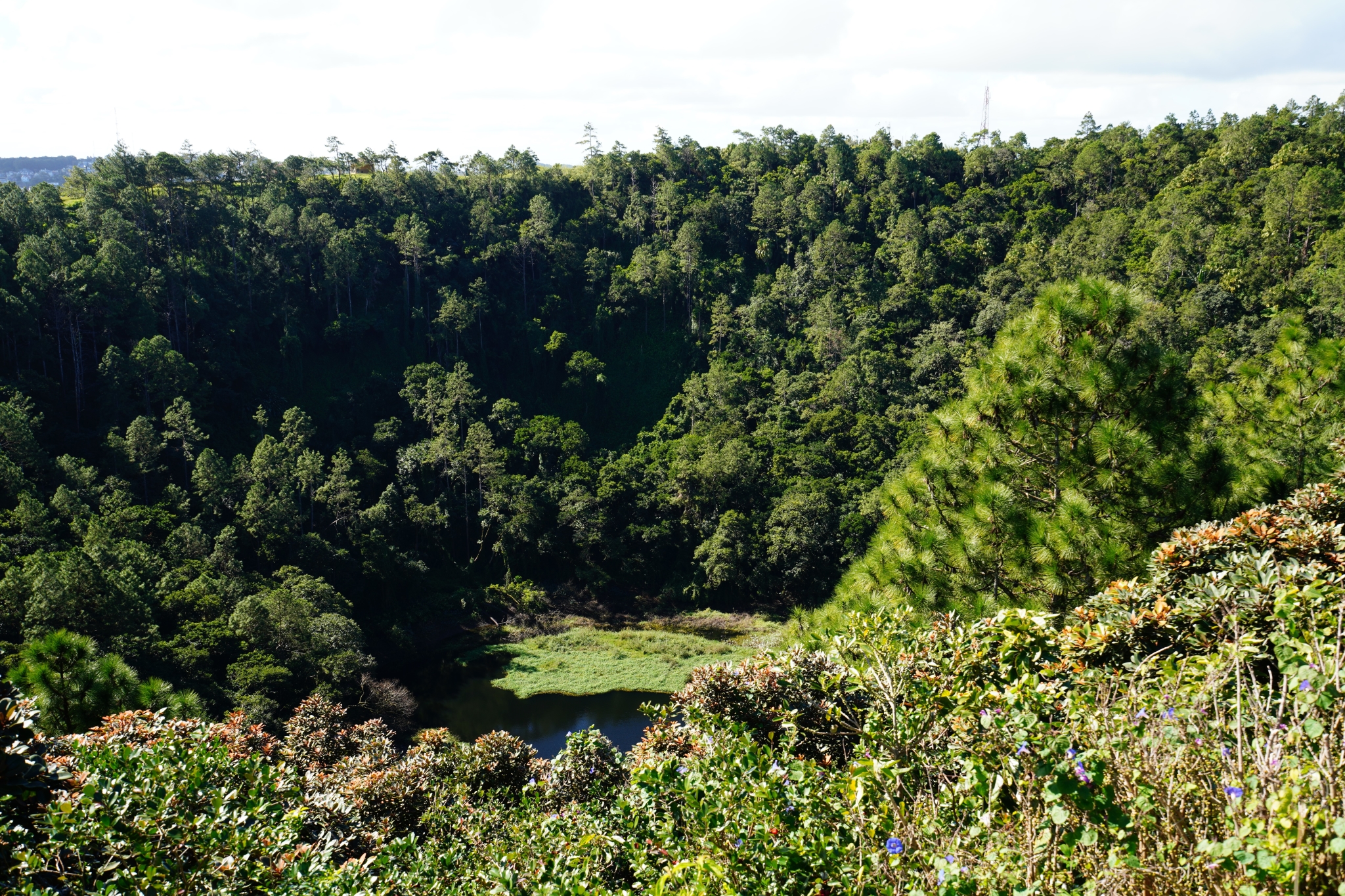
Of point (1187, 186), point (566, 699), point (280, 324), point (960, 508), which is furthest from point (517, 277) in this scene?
point (960, 508)

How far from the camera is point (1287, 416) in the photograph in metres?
7.53

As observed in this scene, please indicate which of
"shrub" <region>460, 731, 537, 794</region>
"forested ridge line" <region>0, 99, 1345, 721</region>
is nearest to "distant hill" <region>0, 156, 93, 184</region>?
"forested ridge line" <region>0, 99, 1345, 721</region>

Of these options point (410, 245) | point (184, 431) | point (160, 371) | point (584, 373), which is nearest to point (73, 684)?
point (184, 431)

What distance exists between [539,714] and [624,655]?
4141mm

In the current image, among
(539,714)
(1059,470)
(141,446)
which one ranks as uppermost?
(1059,470)

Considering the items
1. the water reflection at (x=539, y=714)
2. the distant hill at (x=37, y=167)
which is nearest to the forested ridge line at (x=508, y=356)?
the water reflection at (x=539, y=714)

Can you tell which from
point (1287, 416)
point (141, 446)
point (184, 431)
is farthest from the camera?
point (184, 431)

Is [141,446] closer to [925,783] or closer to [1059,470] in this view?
[1059,470]

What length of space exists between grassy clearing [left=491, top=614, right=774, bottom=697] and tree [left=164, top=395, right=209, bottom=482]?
42.3ft

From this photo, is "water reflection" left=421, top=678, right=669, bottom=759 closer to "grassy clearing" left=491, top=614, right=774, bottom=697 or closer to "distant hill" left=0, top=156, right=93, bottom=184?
"grassy clearing" left=491, top=614, right=774, bottom=697

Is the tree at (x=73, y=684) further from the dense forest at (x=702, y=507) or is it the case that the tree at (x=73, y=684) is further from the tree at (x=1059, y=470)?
the tree at (x=1059, y=470)

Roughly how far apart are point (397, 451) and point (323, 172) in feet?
77.2

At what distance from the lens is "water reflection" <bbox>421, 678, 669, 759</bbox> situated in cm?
1975

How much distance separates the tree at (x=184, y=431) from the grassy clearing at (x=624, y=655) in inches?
508
